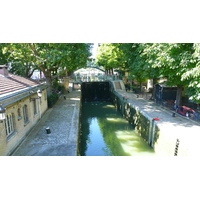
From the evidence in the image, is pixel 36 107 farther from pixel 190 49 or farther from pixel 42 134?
pixel 190 49

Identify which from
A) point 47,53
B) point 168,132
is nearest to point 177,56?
point 168,132

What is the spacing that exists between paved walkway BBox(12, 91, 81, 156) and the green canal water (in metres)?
2.03

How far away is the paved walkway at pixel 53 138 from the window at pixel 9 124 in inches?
43.7

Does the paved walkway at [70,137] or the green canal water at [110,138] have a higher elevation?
the paved walkway at [70,137]

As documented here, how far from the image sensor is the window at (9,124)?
849cm

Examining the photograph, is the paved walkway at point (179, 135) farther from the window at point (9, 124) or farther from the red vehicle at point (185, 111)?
the window at point (9, 124)

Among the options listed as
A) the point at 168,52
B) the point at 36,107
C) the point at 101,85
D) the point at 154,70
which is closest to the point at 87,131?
the point at 36,107

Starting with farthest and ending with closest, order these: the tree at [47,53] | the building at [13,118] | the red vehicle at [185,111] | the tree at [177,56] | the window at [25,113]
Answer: the tree at [47,53] < the red vehicle at [185,111] < the window at [25,113] < the tree at [177,56] < the building at [13,118]

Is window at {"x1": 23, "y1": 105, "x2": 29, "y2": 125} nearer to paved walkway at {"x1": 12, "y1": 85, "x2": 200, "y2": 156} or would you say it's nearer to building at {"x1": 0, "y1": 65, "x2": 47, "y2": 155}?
building at {"x1": 0, "y1": 65, "x2": 47, "y2": 155}

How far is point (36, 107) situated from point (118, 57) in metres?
17.6

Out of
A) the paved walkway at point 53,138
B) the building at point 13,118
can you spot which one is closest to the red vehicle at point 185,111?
the paved walkway at point 53,138

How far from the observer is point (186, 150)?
28.2 ft

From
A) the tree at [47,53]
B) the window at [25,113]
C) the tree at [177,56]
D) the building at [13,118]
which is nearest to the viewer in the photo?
the building at [13,118]

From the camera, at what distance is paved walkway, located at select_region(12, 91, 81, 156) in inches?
345
